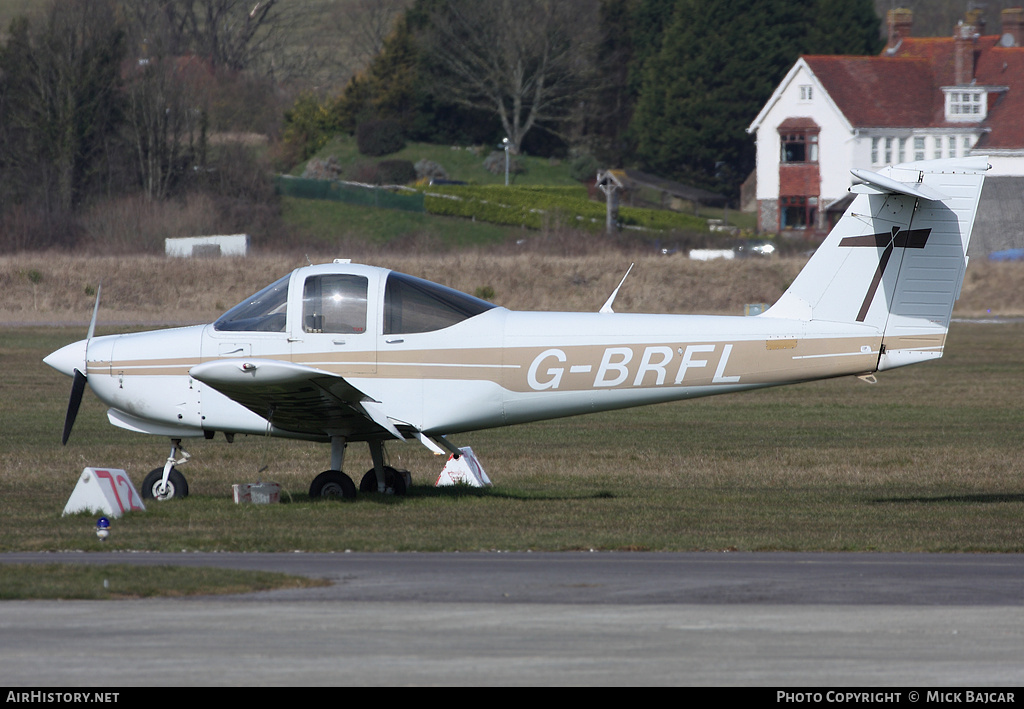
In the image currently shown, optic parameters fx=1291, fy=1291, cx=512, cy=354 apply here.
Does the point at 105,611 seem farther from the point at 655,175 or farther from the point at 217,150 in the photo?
the point at 655,175

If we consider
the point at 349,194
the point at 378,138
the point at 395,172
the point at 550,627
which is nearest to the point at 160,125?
the point at 349,194

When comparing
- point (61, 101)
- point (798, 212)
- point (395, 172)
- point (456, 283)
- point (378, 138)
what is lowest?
point (798, 212)

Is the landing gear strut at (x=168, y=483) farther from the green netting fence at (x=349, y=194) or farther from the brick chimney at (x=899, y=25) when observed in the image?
the brick chimney at (x=899, y=25)

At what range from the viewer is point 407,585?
324 inches

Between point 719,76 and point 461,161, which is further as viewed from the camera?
point 719,76

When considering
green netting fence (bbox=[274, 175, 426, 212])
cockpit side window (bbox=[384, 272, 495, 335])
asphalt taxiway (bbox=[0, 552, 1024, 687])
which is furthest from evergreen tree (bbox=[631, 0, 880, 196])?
asphalt taxiway (bbox=[0, 552, 1024, 687])

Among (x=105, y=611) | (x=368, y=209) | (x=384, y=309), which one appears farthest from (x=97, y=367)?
(x=368, y=209)

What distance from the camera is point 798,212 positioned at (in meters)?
70.4

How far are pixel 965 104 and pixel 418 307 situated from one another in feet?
195

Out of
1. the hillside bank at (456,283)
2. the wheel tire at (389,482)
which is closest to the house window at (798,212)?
the hillside bank at (456,283)

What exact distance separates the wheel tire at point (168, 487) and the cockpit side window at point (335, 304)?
1921mm

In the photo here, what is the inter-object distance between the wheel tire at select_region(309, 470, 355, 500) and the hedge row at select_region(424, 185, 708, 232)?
162 feet

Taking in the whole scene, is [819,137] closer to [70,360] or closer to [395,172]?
[395,172]
